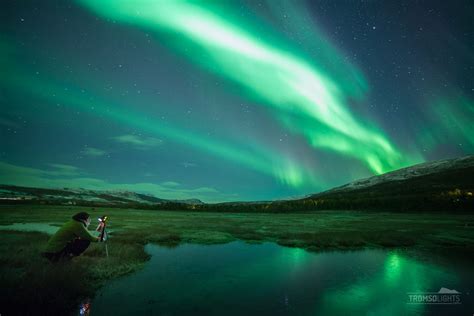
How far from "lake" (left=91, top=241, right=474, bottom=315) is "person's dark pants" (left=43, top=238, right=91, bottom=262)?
8.67ft

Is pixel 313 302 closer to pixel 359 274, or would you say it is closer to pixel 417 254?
pixel 359 274

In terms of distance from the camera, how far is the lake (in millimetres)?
12922

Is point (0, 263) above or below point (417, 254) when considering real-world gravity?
below

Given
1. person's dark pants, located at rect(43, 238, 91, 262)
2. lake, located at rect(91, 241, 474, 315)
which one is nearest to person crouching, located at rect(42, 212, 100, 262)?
person's dark pants, located at rect(43, 238, 91, 262)

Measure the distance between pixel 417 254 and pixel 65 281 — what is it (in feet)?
96.8

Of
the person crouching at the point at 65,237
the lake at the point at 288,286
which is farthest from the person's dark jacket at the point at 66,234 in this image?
the lake at the point at 288,286

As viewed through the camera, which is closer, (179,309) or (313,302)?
(179,309)

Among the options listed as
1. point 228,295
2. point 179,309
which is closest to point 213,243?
point 228,295

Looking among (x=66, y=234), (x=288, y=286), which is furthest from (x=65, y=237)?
(x=288, y=286)

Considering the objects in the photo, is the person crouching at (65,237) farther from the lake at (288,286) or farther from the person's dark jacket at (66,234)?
the lake at (288,286)

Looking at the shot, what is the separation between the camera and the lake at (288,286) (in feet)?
42.4

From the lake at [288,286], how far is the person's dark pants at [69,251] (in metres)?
2.64

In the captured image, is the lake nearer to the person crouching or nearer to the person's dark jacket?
the person crouching

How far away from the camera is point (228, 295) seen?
14.8 meters
